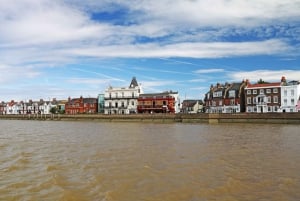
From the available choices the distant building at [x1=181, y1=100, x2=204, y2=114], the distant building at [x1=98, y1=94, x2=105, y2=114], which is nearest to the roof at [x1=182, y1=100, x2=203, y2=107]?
the distant building at [x1=181, y1=100, x2=204, y2=114]

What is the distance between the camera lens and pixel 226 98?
7750cm

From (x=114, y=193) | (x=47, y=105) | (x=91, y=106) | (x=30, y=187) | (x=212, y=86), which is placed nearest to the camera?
(x=114, y=193)

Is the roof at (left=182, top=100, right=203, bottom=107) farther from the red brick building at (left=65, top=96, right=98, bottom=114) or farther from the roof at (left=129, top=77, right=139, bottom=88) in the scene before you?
the red brick building at (left=65, top=96, right=98, bottom=114)

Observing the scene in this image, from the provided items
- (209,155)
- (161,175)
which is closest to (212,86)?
(209,155)

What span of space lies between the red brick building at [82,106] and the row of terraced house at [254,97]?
38.0 m

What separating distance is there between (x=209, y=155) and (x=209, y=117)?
46.3m

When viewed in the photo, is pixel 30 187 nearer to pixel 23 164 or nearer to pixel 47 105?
pixel 23 164

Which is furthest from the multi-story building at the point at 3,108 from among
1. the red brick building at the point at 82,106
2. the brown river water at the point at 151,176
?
the brown river water at the point at 151,176

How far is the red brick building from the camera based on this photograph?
10662 centimetres

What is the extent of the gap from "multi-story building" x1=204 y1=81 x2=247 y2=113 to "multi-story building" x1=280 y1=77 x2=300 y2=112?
381 inches

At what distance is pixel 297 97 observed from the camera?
220 feet

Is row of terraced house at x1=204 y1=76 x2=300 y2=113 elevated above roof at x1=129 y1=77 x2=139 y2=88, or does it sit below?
below

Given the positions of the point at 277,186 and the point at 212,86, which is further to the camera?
the point at 212,86

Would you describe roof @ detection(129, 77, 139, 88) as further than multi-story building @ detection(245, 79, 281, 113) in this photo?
Yes
